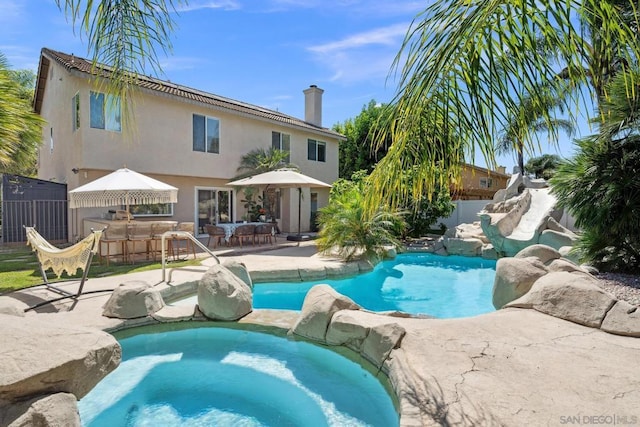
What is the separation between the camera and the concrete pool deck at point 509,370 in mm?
3098

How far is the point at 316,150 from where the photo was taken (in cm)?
2183

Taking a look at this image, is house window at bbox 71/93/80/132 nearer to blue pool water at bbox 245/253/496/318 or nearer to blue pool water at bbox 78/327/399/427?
blue pool water at bbox 245/253/496/318

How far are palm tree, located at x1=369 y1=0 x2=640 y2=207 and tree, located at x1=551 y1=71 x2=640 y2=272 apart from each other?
5735 mm

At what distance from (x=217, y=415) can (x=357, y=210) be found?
27.7 feet

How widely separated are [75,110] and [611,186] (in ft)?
54.5

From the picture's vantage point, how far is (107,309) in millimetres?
6125

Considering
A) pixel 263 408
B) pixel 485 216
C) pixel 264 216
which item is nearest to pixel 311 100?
pixel 264 216

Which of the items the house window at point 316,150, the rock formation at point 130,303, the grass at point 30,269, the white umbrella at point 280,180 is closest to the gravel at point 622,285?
the rock formation at point 130,303

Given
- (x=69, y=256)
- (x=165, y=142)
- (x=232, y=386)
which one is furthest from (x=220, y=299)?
(x=165, y=142)

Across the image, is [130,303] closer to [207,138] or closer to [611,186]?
[611,186]

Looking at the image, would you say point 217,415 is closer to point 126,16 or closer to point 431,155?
point 431,155

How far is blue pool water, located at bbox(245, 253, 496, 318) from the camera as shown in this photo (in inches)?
340

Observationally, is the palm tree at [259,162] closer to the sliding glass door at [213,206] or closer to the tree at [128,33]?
the sliding glass door at [213,206]

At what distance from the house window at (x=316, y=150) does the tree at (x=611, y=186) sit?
14686 millimetres
